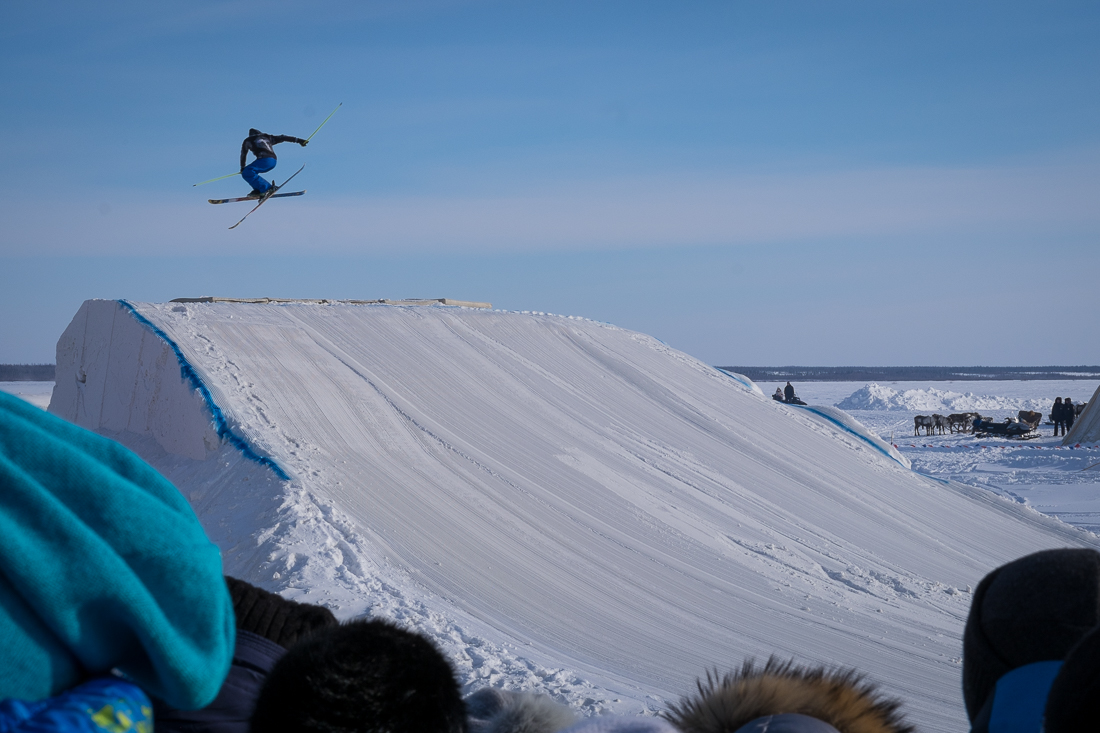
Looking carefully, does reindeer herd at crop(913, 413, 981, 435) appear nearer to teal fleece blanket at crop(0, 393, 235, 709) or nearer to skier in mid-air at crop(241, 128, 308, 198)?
skier in mid-air at crop(241, 128, 308, 198)

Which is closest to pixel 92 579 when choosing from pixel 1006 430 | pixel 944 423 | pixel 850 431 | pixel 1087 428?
pixel 850 431

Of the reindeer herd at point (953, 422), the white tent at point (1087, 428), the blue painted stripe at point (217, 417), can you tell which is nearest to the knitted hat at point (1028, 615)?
the blue painted stripe at point (217, 417)

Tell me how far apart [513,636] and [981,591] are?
324 centimetres

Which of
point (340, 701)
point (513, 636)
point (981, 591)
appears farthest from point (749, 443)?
point (340, 701)

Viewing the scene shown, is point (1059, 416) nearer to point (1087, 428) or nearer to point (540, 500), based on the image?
point (1087, 428)

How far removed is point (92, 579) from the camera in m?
0.93

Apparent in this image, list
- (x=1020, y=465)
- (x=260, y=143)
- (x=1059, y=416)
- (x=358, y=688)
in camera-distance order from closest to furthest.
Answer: (x=358, y=688) < (x=260, y=143) < (x=1020, y=465) < (x=1059, y=416)

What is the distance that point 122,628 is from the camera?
97 centimetres

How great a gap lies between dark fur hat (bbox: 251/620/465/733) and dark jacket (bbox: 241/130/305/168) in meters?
8.43

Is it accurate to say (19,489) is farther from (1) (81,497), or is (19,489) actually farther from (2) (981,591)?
(2) (981,591)

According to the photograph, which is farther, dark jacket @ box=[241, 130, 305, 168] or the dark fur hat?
dark jacket @ box=[241, 130, 305, 168]

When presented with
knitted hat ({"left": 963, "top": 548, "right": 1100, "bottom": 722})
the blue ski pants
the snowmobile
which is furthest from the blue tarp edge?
the snowmobile

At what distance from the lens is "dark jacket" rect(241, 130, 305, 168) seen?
8711 millimetres

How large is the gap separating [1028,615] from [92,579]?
1.49 metres
